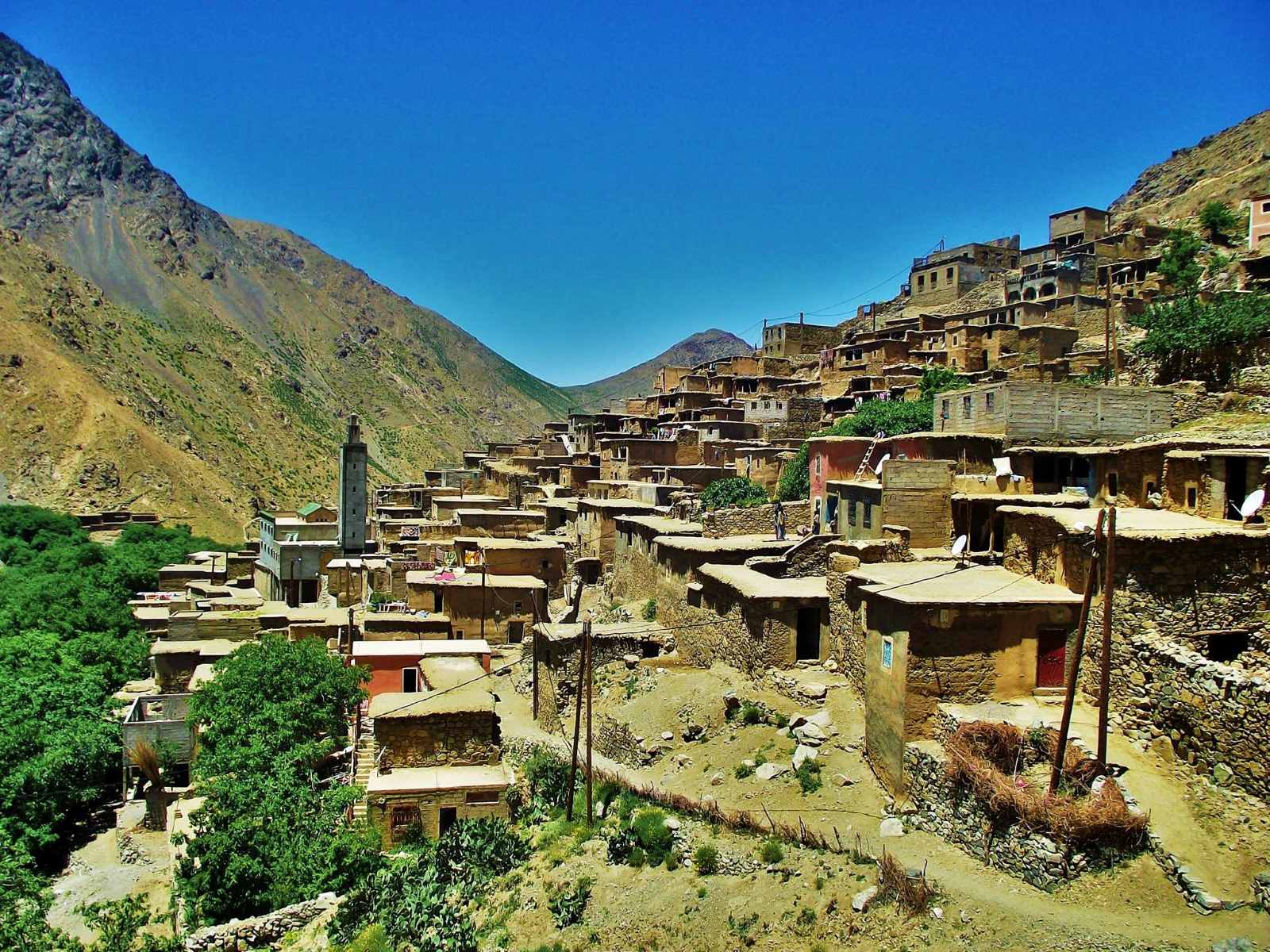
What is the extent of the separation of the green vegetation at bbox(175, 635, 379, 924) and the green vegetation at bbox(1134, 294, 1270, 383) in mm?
20351

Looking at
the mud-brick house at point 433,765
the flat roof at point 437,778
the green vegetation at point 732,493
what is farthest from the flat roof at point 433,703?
the green vegetation at point 732,493

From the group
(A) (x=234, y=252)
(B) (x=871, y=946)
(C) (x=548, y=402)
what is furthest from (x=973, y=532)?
(C) (x=548, y=402)

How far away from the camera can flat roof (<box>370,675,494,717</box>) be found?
50.3 feet

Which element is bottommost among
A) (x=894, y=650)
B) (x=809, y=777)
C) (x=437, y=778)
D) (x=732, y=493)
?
(x=437, y=778)

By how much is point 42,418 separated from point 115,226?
65.6 metres

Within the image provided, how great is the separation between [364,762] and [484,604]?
21.6 feet

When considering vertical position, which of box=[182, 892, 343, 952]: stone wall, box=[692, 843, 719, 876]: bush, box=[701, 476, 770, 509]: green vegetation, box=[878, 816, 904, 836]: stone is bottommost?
box=[182, 892, 343, 952]: stone wall

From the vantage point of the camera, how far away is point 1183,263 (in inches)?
1380

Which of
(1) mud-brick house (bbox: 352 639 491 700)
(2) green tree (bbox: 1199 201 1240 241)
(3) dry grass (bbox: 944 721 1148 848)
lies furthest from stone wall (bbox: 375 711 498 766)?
(2) green tree (bbox: 1199 201 1240 241)

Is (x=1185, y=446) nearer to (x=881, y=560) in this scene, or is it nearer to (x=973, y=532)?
(x=973, y=532)

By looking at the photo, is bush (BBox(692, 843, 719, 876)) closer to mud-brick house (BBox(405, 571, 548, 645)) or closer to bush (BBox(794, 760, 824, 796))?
bush (BBox(794, 760, 824, 796))

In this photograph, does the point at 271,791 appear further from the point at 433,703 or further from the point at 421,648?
the point at 421,648

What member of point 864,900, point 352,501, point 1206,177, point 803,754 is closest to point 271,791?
point 803,754

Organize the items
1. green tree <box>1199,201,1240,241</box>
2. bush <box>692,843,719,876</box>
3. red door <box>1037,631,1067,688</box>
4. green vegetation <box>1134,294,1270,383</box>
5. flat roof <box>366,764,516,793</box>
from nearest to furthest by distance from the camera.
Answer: bush <box>692,843,719,876</box> < red door <box>1037,631,1067,688</box> < flat roof <box>366,764,516,793</box> < green vegetation <box>1134,294,1270,383</box> < green tree <box>1199,201,1240,241</box>
